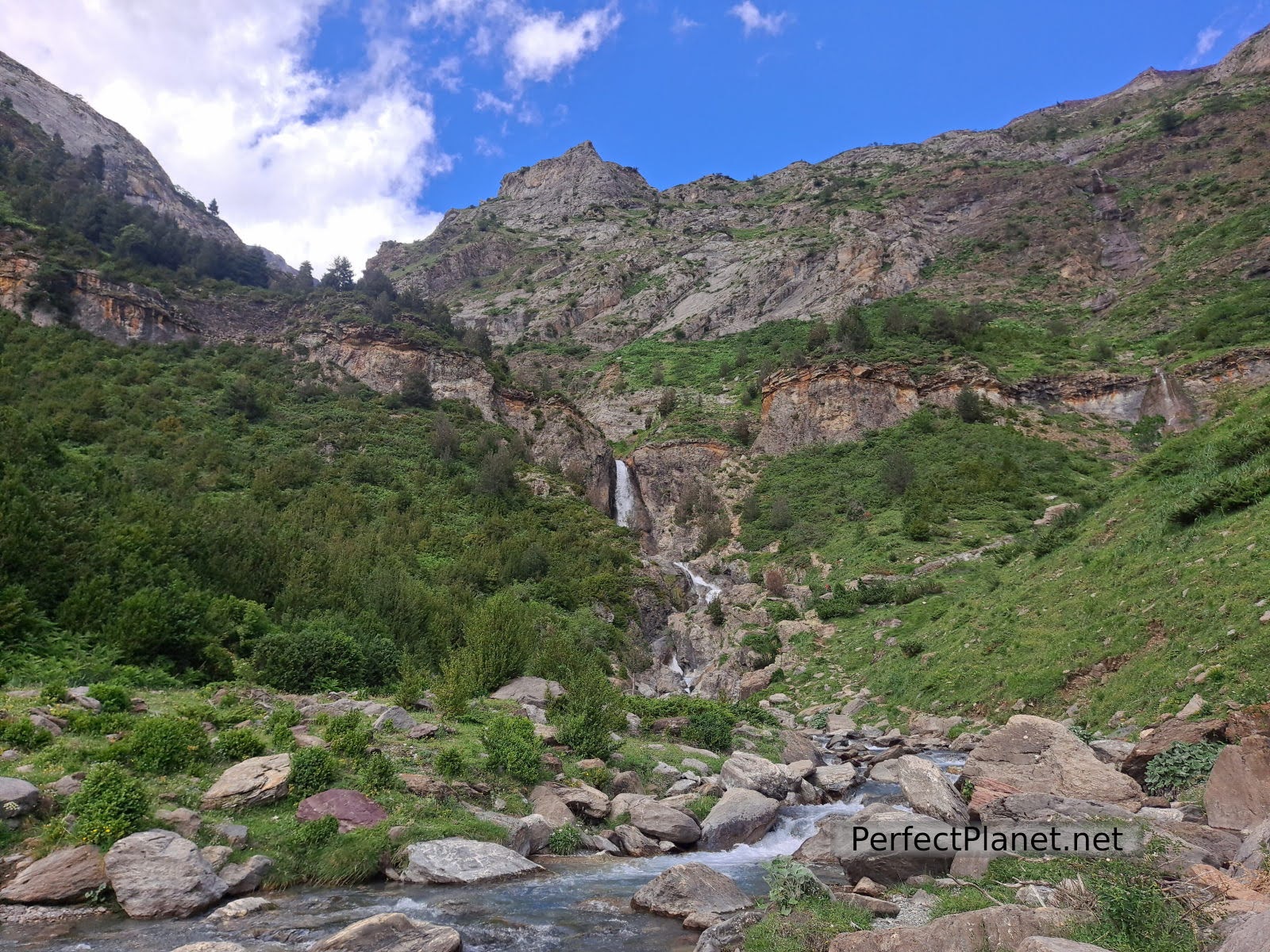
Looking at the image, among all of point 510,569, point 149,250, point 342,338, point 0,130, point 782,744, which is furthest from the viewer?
point 0,130

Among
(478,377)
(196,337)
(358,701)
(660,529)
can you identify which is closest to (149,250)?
(196,337)

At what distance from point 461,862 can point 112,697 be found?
22.3 feet

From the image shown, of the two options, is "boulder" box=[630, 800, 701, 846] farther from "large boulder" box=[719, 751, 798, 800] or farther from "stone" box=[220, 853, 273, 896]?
"stone" box=[220, 853, 273, 896]

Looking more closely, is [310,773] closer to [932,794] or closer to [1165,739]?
[932,794]

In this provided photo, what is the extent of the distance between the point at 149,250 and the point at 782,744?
284 ft

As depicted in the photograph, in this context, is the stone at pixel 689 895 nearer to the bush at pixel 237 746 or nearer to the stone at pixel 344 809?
the stone at pixel 344 809

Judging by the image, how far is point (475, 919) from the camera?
6809 mm

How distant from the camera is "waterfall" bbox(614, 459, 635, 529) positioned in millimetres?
57875

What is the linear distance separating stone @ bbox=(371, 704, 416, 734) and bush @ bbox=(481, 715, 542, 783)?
1440 mm

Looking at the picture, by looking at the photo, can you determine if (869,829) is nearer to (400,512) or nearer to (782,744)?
(782,744)

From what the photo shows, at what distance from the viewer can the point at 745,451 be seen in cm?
5922

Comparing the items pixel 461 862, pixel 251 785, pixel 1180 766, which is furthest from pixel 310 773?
pixel 1180 766

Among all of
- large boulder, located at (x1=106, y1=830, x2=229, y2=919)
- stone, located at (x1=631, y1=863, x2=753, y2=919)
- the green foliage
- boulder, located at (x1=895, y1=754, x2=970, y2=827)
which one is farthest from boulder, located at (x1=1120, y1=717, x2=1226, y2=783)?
large boulder, located at (x1=106, y1=830, x2=229, y2=919)

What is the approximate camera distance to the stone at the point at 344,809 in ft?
26.6
